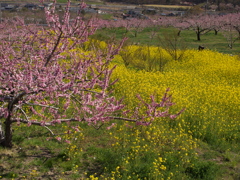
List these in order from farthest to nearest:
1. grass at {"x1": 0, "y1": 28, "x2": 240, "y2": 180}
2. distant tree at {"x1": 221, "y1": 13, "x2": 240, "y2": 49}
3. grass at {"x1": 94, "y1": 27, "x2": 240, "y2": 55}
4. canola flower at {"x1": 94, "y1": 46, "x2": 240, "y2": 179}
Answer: distant tree at {"x1": 221, "y1": 13, "x2": 240, "y2": 49} < grass at {"x1": 94, "y1": 27, "x2": 240, "y2": 55} < canola flower at {"x1": 94, "y1": 46, "x2": 240, "y2": 179} < grass at {"x1": 0, "y1": 28, "x2": 240, "y2": 180}

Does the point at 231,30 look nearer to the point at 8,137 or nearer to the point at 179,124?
the point at 179,124

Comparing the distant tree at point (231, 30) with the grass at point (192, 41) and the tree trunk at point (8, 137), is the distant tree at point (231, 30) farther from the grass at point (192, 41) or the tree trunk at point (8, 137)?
the tree trunk at point (8, 137)

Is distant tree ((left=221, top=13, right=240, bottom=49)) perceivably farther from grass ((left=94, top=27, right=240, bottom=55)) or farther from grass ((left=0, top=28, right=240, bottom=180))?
grass ((left=0, top=28, right=240, bottom=180))

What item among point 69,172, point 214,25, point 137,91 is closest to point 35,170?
point 69,172

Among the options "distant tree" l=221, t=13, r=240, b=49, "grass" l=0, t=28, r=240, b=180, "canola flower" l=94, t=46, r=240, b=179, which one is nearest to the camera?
"grass" l=0, t=28, r=240, b=180

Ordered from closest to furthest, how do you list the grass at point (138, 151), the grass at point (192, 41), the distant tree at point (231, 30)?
the grass at point (138, 151), the grass at point (192, 41), the distant tree at point (231, 30)

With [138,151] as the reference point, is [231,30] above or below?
above

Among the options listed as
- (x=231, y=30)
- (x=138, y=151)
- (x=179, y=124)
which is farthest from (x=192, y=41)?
(x=138, y=151)

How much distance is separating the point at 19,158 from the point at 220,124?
5.63 meters

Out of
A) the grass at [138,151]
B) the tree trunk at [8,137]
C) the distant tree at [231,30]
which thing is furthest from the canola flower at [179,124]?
the distant tree at [231,30]

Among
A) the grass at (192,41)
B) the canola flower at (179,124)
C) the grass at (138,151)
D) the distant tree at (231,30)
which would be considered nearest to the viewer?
the grass at (138,151)

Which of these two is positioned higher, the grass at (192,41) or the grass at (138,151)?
the grass at (192,41)

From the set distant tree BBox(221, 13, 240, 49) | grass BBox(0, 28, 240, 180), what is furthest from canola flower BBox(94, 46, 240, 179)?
distant tree BBox(221, 13, 240, 49)

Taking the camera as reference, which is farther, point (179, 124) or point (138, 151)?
point (179, 124)
